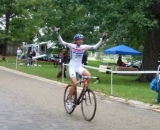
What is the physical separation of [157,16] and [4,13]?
34.4 meters

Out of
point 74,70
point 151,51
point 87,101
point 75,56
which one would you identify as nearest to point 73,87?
point 74,70

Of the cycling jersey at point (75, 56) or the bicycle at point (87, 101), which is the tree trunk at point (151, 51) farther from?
the bicycle at point (87, 101)

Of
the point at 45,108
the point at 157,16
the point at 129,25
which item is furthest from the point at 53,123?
the point at 157,16

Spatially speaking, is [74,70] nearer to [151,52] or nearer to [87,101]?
[87,101]

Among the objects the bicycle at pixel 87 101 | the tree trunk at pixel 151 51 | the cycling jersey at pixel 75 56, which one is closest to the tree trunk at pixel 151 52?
the tree trunk at pixel 151 51

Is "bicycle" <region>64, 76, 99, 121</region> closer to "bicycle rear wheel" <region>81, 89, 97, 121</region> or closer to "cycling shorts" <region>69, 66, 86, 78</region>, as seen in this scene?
"bicycle rear wheel" <region>81, 89, 97, 121</region>

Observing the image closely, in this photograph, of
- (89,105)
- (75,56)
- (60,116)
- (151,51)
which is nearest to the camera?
(89,105)

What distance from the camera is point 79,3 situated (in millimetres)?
21312

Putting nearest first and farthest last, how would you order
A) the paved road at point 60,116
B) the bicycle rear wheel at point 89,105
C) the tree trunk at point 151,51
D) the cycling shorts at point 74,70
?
the paved road at point 60,116 < the bicycle rear wheel at point 89,105 < the cycling shorts at point 74,70 < the tree trunk at point 151,51

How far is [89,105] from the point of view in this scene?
9188 mm

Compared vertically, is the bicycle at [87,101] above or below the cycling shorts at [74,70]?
below

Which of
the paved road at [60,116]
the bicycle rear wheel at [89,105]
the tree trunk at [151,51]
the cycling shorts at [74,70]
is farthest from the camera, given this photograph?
the tree trunk at [151,51]

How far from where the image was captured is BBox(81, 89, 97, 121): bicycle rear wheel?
29.5 ft

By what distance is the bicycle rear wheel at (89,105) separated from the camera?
29.5 feet
